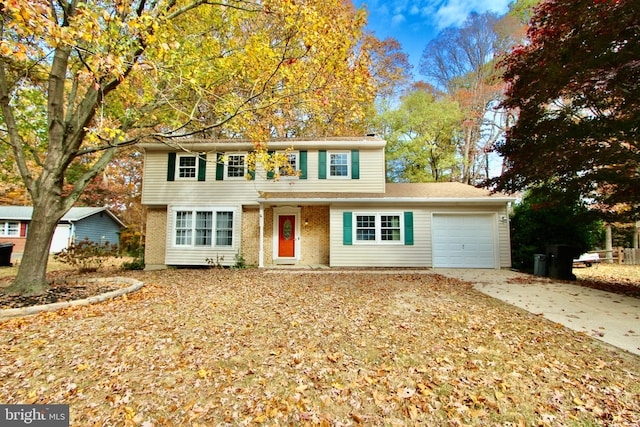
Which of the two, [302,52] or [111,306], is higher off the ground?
[302,52]

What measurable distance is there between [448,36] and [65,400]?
26783 mm

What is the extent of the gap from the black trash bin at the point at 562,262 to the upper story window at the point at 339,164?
24.2 ft

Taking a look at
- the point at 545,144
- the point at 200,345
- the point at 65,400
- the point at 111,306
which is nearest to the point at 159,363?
the point at 200,345

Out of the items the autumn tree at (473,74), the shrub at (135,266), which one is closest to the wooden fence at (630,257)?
the autumn tree at (473,74)

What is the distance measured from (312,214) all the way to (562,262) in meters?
8.28

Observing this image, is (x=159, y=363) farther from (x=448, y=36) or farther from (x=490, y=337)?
(x=448, y=36)

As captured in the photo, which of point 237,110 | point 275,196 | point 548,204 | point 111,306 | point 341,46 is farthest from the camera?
point 275,196

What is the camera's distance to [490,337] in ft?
12.4

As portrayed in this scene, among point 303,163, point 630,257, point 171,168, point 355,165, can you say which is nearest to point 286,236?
point 303,163

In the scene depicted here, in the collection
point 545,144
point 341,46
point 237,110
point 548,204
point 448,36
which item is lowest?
point 548,204

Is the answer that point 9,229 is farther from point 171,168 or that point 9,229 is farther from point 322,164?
point 322,164

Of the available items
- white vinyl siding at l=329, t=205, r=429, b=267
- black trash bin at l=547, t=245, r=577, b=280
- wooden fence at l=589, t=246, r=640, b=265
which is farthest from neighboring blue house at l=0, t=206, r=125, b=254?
wooden fence at l=589, t=246, r=640, b=265

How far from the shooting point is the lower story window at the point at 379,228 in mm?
10906

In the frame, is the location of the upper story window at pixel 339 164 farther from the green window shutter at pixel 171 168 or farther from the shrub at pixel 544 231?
the shrub at pixel 544 231
